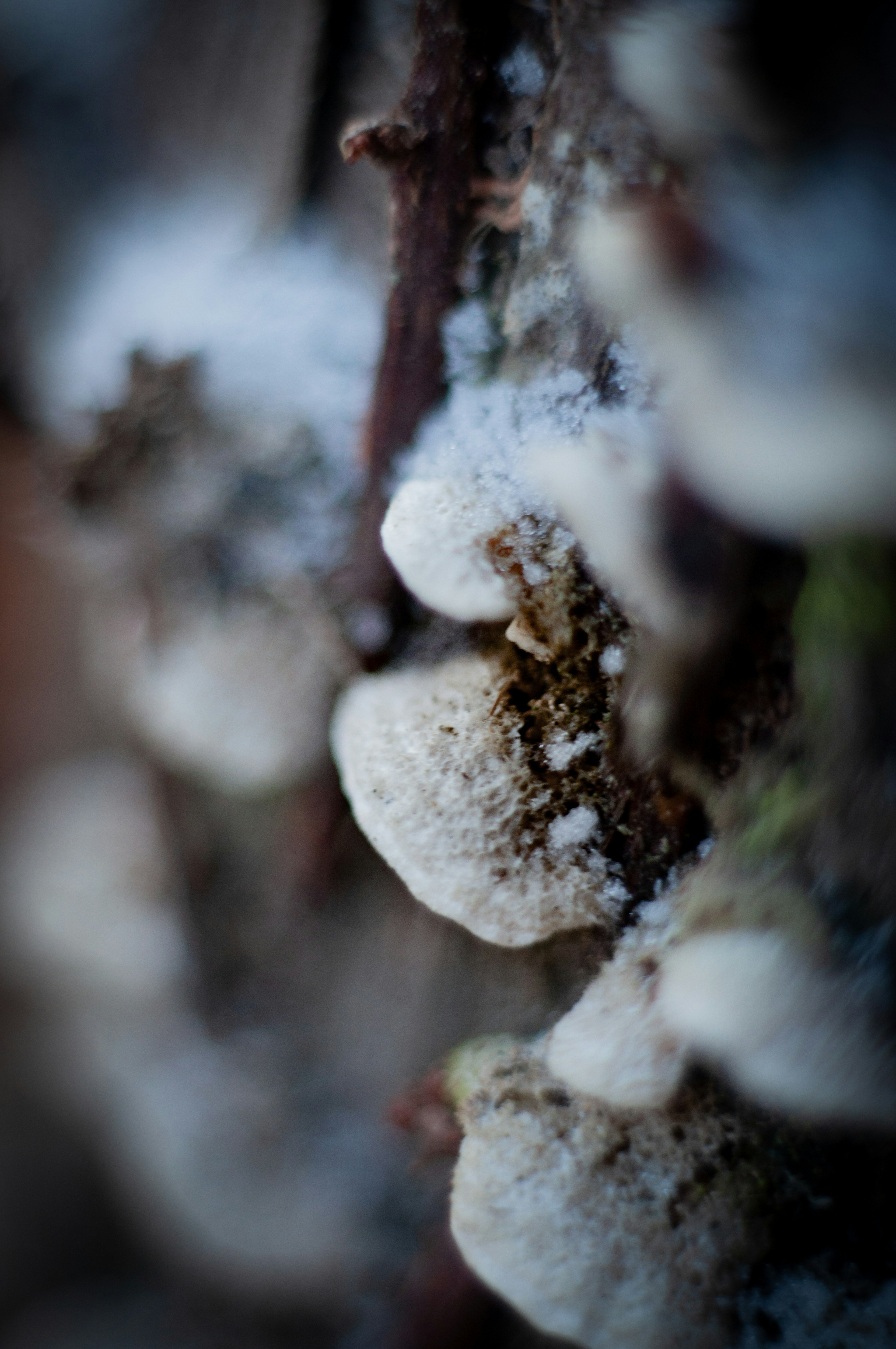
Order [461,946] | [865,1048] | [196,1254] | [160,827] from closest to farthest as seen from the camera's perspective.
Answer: [865,1048] → [461,946] → [160,827] → [196,1254]

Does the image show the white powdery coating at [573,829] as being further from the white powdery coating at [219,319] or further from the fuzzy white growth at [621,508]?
the white powdery coating at [219,319]

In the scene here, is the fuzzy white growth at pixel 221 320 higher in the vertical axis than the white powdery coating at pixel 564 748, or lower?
higher

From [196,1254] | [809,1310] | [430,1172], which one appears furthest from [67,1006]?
[809,1310]

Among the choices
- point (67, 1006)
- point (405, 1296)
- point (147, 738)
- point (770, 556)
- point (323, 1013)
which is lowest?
point (67, 1006)

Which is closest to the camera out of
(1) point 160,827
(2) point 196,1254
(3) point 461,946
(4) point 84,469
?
(3) point 461,946

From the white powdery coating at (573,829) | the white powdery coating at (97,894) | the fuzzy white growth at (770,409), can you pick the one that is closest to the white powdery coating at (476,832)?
the white powdery coating at (573,829)

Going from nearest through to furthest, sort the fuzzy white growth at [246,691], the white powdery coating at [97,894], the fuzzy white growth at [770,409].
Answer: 1. the fuzzy white growth at [770,409]
2. the fuzzy white growth at [246,691]
3. the white powdery coating at [97,894]

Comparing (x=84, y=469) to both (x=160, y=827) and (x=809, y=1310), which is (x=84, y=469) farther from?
(x=809, y=1310)
